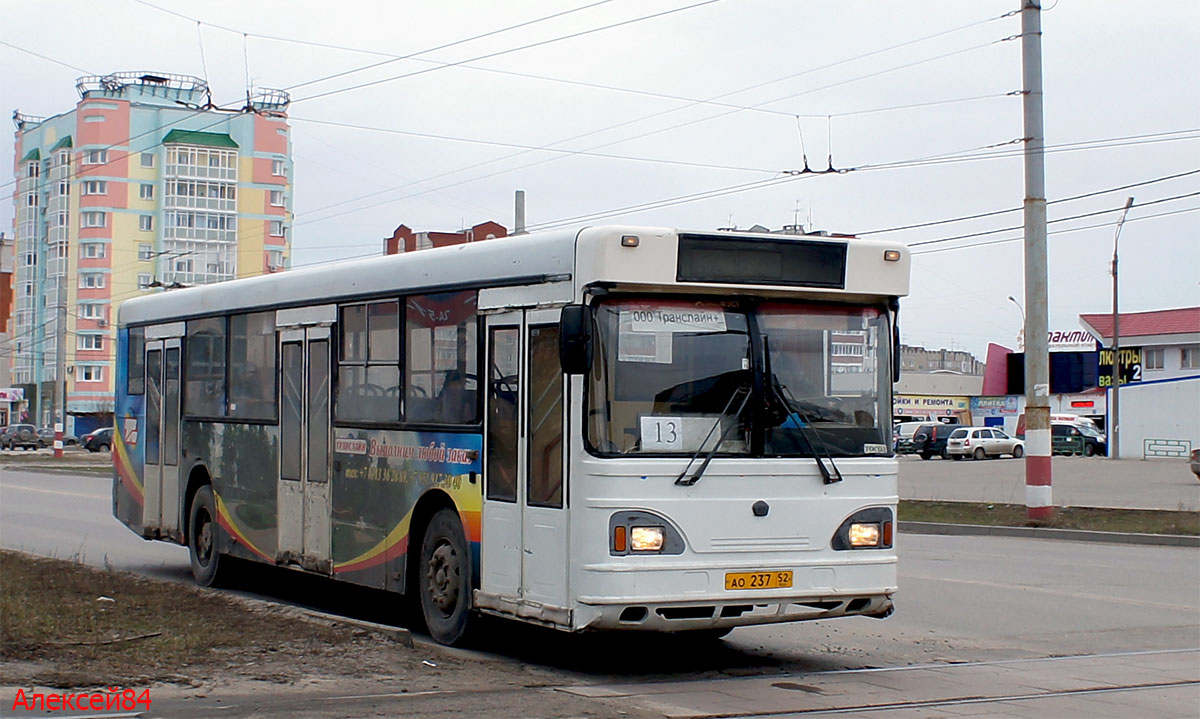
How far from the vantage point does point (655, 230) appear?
929 centimetres

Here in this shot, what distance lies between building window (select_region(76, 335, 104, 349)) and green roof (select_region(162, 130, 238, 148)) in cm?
1498

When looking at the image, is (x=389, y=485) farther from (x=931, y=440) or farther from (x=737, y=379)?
(x=931, y=440)

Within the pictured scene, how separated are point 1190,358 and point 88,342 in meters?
73.9

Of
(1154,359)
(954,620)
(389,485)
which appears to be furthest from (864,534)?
(1154,359)

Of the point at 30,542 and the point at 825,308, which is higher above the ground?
the point at 825,308

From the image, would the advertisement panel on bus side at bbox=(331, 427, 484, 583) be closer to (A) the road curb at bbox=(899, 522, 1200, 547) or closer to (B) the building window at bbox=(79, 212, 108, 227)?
(A) the road curb at bbox=(899, 522, 1200, 547)

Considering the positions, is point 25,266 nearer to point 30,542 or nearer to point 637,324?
point 30,542

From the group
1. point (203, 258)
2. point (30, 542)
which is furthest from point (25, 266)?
point (30, 542)

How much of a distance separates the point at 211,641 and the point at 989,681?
5.10 m

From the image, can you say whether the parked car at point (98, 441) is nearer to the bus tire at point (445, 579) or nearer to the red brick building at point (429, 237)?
the red brick building at point (429, 237)

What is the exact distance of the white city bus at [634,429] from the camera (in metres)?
9.11

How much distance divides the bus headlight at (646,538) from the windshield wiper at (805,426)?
1240 mm

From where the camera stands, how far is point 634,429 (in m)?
9.16

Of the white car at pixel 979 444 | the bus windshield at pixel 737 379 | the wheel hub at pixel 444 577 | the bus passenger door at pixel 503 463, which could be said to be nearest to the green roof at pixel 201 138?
the white car at pixel 979 444
